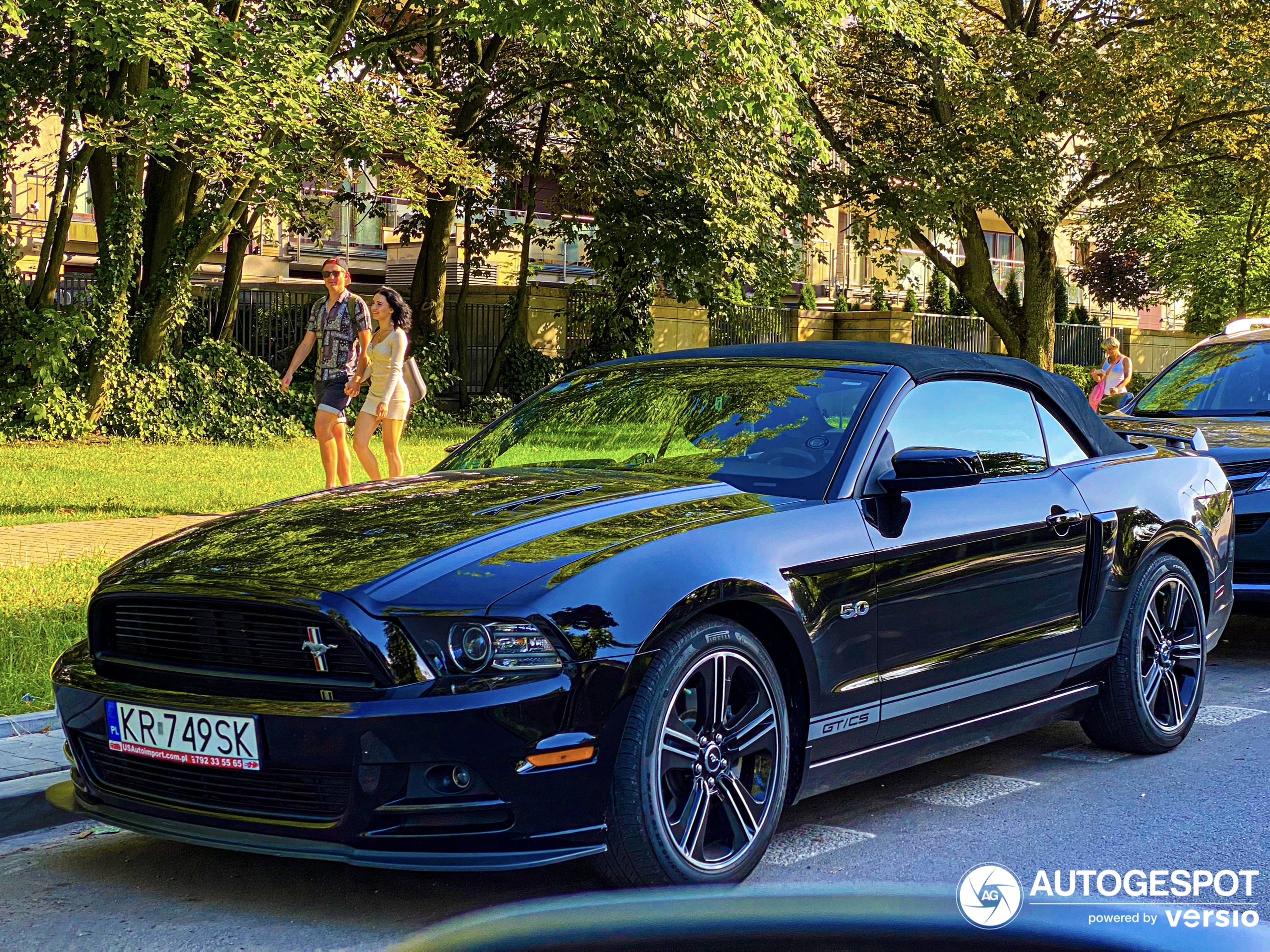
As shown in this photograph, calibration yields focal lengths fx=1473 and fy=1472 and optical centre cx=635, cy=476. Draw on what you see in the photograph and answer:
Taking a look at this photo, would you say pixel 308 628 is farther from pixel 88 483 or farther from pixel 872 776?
pixel 88 483

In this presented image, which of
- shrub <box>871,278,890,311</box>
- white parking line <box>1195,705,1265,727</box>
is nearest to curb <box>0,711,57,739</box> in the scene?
white parking line <box>1195,705,1265,727</box>

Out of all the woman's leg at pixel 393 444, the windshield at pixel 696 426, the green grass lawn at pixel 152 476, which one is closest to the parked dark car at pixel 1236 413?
the windshield at pixel 696 426

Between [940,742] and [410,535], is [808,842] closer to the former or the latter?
[940,742]

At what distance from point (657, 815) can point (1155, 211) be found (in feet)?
101

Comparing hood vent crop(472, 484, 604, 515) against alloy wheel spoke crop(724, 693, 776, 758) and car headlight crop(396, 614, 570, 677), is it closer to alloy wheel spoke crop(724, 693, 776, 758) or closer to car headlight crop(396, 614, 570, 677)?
car headlight crop(396, 614, 570, 677)

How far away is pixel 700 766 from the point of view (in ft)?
13.0

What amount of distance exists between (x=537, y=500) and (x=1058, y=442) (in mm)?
2356

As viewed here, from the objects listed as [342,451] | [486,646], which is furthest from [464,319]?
[486,646]

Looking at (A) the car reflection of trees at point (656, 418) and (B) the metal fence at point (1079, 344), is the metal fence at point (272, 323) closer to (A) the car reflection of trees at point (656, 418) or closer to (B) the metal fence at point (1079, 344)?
(A) the car reflection of trees at point (656, 418)

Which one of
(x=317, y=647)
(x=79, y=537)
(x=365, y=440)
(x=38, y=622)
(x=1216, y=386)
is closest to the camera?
(x=317, y=647)

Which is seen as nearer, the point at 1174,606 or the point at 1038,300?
the point at 1174,606

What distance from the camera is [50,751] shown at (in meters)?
5.19

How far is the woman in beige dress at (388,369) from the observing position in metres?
11.4

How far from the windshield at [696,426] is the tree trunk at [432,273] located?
19.9 metres
